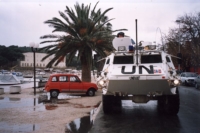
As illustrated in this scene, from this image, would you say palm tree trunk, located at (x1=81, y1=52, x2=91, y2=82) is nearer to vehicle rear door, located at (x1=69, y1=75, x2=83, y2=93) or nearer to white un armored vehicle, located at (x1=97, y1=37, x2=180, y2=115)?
vehicle rear door, located at (x1=69, y1=75, x2=83, y2=93)

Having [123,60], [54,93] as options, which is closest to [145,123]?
[123,60]

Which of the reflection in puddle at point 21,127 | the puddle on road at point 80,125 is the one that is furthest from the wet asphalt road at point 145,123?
the reflection in puddle at point 21,127

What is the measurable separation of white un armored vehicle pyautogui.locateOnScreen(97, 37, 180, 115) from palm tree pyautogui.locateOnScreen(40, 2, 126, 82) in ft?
30.5

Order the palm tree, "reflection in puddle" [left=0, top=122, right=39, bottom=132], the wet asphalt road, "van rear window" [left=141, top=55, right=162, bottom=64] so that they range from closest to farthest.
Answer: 1. the wet asphalt road
2. "reflection in puddle" [left=0, top=122, right=39, bottom=132]
3. "van rear window" [left=141, top=55, right=162, bottom=64]
4. the palm tree

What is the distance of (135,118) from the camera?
9078 millimetres

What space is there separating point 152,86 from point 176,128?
1.76 metres

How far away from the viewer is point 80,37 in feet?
65.8

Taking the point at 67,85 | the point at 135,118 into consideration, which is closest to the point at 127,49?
the point at 135,118

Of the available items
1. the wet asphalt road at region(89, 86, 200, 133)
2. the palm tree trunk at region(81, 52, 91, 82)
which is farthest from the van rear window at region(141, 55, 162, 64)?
the palm tree trunk at region(81, 52, 91, 82)

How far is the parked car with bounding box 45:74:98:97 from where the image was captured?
53.0ft

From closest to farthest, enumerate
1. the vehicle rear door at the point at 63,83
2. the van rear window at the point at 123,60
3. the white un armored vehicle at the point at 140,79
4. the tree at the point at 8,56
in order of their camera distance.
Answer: the white un armored vehicle at the point at 140,79
the van rear window at the point at 123,60
the vehicle rear door at the point at 63,83
the tree at the point at 8,56

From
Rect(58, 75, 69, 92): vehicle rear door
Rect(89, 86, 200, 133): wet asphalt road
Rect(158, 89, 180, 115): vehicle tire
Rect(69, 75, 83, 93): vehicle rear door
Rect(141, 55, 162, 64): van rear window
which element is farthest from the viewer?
Rect(69, 75, 83, 93): vehicle rear door

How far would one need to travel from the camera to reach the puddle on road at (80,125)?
722 centimetres

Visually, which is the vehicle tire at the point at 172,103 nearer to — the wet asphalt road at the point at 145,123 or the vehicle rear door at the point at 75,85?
the wet asphalt road at the point at 145,123
